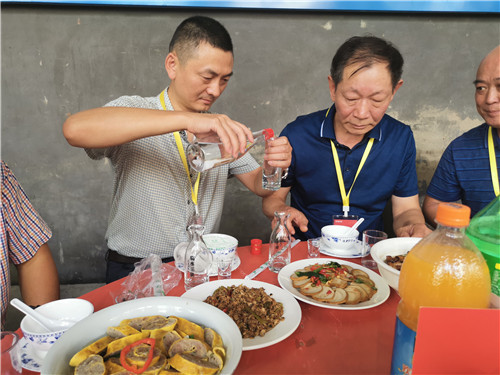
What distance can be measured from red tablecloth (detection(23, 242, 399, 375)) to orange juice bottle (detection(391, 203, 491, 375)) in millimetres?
206

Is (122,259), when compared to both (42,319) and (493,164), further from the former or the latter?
(493,164)

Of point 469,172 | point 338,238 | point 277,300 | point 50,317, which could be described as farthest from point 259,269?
point 469,172

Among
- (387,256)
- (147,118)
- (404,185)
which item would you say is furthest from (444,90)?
(147,118)

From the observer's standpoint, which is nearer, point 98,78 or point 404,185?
point 404,185

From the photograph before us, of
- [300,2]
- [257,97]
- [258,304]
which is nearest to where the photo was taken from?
[258,304]

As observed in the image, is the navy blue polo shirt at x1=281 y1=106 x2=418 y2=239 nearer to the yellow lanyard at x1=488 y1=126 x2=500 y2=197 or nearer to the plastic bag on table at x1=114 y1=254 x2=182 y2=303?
the yellow lanyard at x1=488 y1=126 x2=500 y2=197

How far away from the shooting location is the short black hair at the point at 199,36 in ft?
5.60

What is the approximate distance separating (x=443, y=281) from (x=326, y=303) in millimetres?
509

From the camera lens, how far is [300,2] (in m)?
2.92

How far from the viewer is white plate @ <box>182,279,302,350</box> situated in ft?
2.92

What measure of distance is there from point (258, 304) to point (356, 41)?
1649 millimetres

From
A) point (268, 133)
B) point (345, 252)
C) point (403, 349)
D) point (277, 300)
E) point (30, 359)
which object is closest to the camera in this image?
point (403, 349)

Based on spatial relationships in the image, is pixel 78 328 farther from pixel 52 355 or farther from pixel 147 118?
pixel 147 118

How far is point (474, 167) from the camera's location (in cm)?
221
